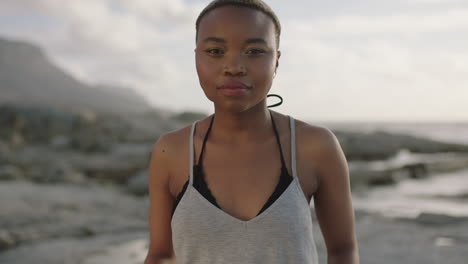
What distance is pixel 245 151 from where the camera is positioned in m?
1.73

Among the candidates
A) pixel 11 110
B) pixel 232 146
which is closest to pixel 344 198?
pixel 232 146

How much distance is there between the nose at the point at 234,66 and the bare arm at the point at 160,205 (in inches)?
17.0

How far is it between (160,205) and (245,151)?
1.32ft

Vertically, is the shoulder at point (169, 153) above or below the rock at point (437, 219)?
above

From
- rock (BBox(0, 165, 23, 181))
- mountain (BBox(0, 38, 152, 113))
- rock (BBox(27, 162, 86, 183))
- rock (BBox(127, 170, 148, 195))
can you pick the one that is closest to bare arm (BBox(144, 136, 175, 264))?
rock (BBox(127, 170, 148, 195))

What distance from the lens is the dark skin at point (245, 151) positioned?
1562mm

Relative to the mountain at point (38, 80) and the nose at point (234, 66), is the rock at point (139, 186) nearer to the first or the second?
the nose at point (234, 66)

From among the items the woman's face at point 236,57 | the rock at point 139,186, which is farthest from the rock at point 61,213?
the woman's face at point 236,57

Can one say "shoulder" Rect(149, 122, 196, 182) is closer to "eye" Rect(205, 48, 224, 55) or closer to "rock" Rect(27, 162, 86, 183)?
"eye" Rect(205, 48, 224, 55)

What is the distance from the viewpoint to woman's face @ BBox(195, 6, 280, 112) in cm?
154

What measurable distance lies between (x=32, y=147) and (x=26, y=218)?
573 inches

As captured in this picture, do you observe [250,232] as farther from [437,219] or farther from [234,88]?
[437,219]

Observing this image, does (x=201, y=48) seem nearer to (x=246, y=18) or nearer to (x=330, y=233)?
(x=246, y=18)

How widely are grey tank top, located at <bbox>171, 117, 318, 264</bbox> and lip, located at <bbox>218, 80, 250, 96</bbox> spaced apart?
325 millimetres
